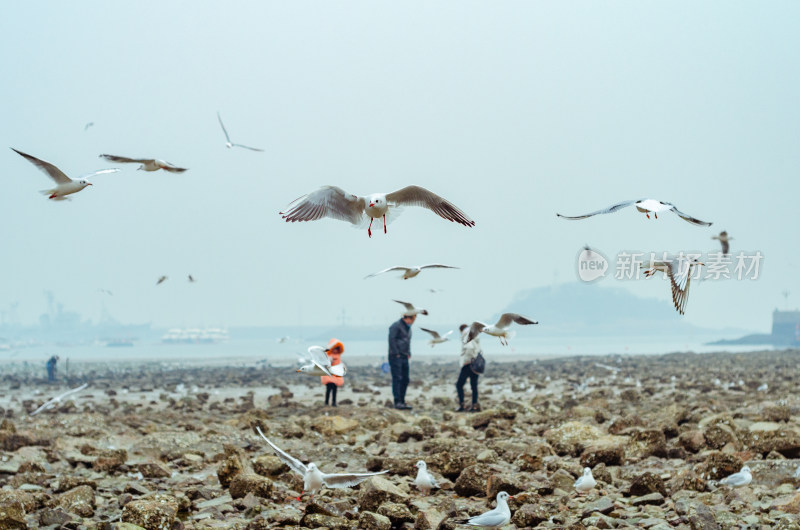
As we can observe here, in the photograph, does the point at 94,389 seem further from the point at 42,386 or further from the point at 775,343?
the point at 775,343

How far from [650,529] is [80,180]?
6.24 metres

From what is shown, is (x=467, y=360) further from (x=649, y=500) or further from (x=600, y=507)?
(x=600, y=507)

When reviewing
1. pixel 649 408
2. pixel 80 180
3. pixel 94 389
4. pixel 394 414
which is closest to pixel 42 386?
pixel 94 389

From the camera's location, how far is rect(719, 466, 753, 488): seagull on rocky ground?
7.96 m

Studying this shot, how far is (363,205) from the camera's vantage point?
4.67 metres

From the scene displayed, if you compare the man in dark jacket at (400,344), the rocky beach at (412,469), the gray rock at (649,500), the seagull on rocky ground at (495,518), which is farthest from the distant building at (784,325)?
the seagull on rocky ground at (495,518)

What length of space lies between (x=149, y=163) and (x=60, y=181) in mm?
Answer: 827

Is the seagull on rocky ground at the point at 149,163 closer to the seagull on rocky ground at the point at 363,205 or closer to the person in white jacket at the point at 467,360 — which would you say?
the seagull on rocky ground at the point at 363,205

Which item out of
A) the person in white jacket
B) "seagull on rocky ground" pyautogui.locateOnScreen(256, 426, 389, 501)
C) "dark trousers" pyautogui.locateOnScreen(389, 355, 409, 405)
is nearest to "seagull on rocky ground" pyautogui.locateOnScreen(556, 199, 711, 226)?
"seagull on rocky ground" pyautogui.locateOnScreen(256, 426, 389, 501)

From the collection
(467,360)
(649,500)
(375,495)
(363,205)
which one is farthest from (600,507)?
(467,360)

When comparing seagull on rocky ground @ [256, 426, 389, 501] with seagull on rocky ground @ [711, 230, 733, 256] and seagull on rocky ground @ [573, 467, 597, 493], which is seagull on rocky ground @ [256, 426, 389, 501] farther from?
seagull on rocky ground @ [711, 230, 733, 256]

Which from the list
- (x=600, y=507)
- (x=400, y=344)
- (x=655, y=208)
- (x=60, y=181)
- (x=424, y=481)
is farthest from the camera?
(x=400, y=344)

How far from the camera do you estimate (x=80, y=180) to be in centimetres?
654

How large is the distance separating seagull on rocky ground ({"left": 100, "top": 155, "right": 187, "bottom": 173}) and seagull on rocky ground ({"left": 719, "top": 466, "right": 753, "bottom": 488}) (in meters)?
6.72
